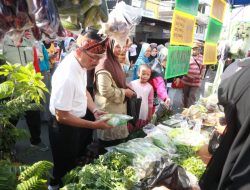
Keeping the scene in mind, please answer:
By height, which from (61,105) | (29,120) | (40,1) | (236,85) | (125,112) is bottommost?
(29,120)

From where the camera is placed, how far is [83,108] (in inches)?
95.9

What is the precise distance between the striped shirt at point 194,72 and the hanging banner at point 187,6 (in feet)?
7.15

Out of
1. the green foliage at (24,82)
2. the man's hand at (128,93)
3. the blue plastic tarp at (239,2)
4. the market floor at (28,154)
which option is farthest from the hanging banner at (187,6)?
the market floor at (28,154)

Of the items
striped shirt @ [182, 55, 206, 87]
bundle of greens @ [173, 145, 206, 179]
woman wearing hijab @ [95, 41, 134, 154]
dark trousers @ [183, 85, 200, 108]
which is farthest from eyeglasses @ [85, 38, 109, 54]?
dark trousers @ [183, 85, 200, 108]

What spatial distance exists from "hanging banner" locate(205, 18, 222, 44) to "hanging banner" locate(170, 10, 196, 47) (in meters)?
0.58

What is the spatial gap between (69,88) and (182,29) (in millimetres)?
1627

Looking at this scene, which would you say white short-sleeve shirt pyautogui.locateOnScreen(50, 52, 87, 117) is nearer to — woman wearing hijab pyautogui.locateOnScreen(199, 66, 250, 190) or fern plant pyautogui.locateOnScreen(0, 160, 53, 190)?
fern plant pyautogui.locateOnScreen(0, 160, 53, 190)

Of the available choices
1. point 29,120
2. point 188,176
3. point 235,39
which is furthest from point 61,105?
point 235,39

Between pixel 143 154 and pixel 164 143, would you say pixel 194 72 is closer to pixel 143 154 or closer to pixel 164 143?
pixel 164 143

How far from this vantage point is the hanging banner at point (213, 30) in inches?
156

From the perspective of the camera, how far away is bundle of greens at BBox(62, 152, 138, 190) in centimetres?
170

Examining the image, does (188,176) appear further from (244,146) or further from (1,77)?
(1,77)

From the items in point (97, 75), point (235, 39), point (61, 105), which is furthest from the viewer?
point (235, 39)

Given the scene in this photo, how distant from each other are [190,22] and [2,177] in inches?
105
